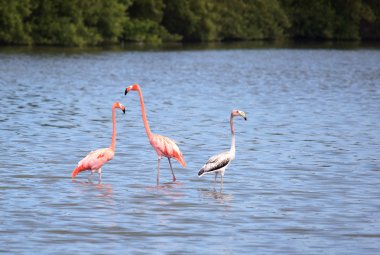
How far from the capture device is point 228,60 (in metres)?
66.4

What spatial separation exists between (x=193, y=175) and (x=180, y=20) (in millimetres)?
80989

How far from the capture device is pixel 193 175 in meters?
16.2

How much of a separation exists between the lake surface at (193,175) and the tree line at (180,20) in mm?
38122

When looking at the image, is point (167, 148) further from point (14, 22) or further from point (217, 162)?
point (14, 22)

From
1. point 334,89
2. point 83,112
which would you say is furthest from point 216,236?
point 334,89

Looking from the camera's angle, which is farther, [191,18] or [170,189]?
[191,18]

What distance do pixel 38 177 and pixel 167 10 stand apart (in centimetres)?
8149

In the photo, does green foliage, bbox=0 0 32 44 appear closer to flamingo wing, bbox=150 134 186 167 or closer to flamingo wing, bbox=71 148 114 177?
flamingo wing, bbox=150 134 186 167

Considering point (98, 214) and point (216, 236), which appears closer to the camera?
point (216, 236)

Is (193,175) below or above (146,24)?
above

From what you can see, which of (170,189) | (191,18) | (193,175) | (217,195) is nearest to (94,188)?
(170,189)

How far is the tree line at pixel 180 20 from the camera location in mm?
76625

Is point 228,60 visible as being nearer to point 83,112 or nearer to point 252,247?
point 83,112

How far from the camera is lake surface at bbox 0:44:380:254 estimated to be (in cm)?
1122
